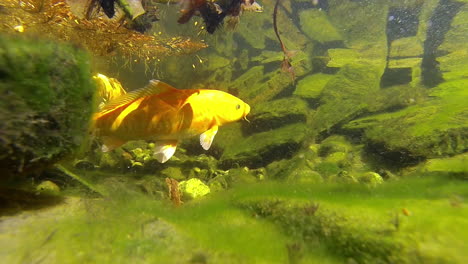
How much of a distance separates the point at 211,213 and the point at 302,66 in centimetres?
893

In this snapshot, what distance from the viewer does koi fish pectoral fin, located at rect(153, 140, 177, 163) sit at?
385 cm

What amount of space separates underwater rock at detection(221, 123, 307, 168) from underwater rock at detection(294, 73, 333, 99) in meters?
2.39

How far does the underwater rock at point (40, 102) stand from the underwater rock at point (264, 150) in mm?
3623

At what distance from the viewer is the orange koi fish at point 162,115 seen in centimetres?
349

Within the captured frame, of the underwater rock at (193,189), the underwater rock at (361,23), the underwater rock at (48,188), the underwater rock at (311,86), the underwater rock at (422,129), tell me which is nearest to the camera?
the underwater rock at (48,188)

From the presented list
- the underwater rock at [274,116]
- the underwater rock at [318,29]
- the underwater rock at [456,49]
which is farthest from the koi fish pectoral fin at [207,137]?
the underwater rock at [318,29]

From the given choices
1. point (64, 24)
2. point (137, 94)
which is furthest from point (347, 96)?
point (64, 24)

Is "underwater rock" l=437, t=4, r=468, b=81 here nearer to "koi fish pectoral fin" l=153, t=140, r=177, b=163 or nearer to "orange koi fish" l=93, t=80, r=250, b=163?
"orange koi fish" l=93, t=80, r=250, b=163

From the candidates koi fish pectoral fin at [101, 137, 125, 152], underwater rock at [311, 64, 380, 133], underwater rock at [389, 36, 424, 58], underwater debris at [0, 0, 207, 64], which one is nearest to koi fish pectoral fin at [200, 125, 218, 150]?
koi fish pectoral fin at [101, 137, 125, 152]

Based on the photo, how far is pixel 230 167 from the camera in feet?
18.1

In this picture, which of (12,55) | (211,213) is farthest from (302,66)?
(12,55)

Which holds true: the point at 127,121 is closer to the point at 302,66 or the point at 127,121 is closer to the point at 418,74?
the point at 302,66

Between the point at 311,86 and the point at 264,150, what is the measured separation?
3.94 meters

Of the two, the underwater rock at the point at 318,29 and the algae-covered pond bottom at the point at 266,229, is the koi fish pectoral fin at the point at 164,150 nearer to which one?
the algae-covered pond bottom at the point at 266,229
